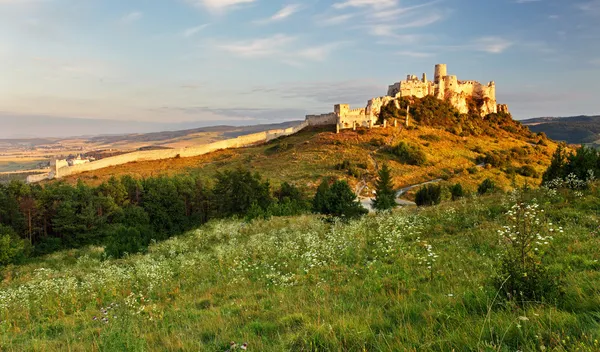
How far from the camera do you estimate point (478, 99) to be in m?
102

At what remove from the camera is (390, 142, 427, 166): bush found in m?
55.9

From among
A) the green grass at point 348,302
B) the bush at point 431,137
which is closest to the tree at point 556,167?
the green grass at point 348,302

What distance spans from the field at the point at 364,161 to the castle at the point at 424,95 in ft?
32.5

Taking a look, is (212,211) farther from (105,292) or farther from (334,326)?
(334,326)

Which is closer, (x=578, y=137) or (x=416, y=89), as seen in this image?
(x=416, y=89)

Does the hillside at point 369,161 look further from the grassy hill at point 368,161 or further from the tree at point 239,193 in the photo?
the tree at point 239,193

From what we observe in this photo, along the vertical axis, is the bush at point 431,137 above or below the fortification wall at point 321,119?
below

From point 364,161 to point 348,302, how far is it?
166 ft

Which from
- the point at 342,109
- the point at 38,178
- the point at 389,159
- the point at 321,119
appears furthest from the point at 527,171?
the point at 38,178

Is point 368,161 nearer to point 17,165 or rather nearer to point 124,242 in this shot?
point 124,242

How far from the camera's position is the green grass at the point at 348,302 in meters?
3.54

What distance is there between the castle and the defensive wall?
536 inches

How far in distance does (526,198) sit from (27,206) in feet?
113

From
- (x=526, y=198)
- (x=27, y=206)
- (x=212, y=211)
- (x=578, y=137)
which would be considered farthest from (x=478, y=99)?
(x=27, y=206)
